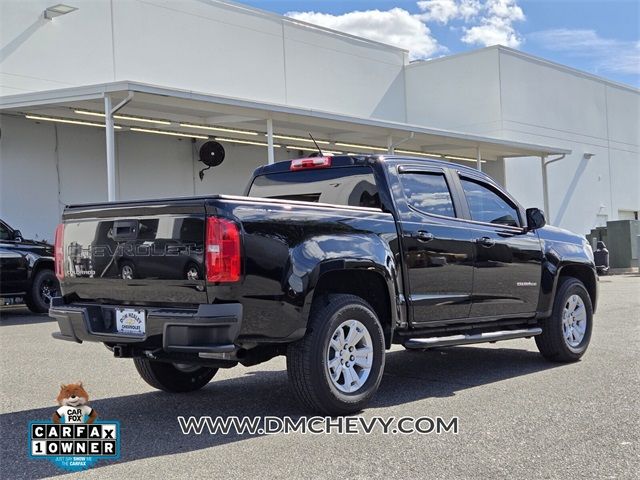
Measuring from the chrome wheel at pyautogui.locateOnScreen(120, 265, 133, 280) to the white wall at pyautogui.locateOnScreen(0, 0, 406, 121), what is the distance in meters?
13.0

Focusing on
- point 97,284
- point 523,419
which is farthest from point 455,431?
point 97,284

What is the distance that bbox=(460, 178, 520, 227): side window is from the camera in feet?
22.6

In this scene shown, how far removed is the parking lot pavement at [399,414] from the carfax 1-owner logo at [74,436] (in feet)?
0.31

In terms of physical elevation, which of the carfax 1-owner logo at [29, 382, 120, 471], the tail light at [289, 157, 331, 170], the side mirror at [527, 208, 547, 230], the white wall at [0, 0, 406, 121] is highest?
the white wall at [0, 0, 406, 121]

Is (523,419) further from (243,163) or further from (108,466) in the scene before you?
(243,163)

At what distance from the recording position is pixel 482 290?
21.6 ft

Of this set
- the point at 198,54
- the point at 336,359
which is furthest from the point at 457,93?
the point at 336,359

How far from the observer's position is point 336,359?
523cm

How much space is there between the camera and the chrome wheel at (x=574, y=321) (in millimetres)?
7539

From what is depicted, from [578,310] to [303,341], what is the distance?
3.89 metres

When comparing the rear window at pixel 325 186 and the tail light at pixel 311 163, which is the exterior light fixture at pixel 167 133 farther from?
the tail light at pixel 311 163

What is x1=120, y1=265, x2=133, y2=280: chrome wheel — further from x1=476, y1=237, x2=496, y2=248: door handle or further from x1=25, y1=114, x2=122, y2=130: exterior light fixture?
x1=25, y1=114, x2=122, y2=130: exterior light fixture

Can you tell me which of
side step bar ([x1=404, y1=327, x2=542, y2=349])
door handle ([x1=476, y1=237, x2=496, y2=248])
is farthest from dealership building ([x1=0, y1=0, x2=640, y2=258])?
side step bar ([x1=404, y1=327, x2=542, y2=349])

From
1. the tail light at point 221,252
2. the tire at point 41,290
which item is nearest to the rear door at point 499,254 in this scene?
the tail light at point 221,252
